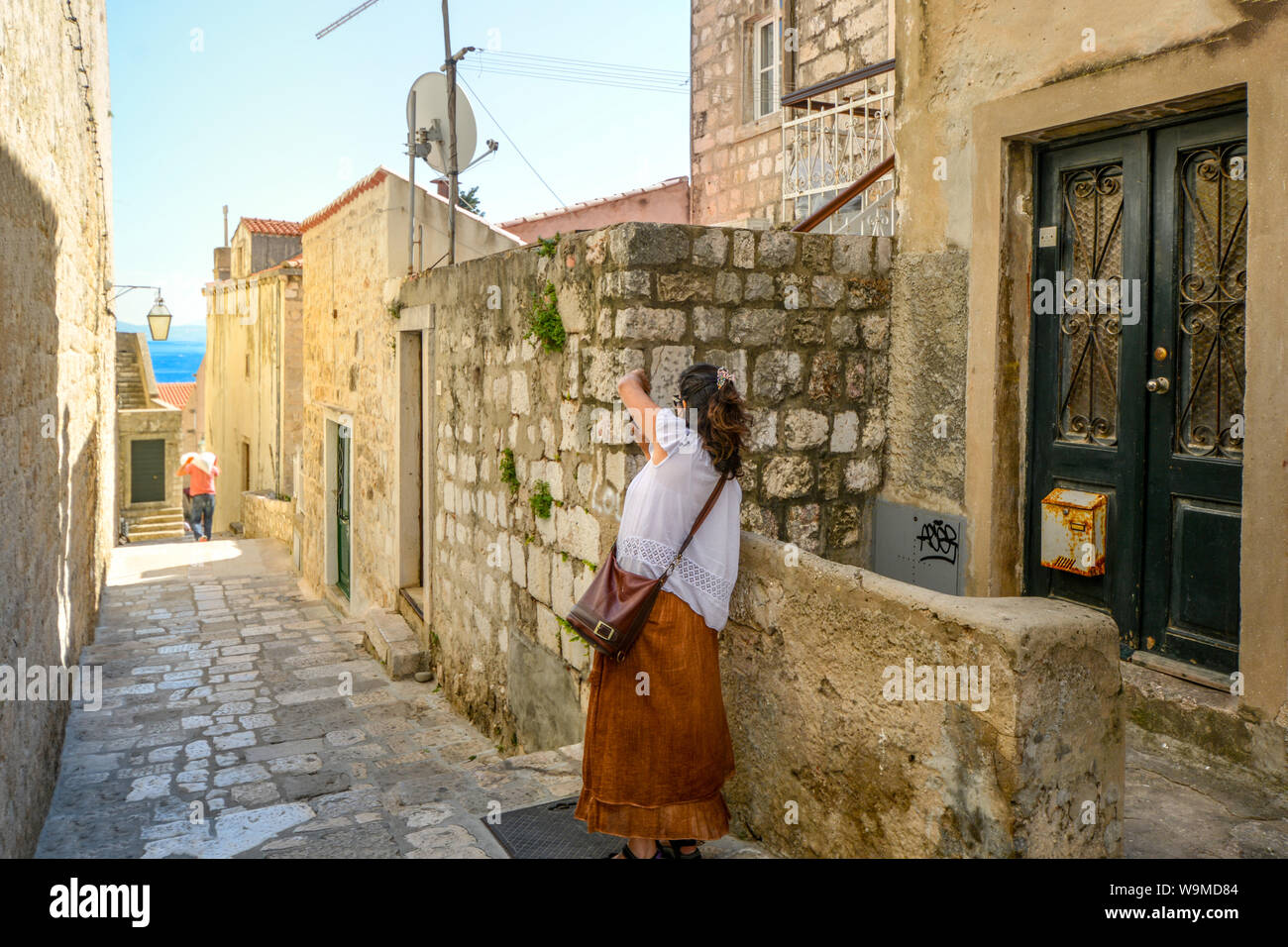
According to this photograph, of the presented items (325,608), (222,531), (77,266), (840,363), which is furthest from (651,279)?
(222,531)

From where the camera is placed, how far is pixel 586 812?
3162 mm

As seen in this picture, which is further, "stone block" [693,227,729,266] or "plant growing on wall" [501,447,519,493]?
"plant growing on wall" [501,447,519,493]

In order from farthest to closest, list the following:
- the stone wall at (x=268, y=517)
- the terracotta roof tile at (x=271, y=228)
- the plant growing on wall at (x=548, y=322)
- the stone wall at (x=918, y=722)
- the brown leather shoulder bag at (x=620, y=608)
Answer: the terracotta roof tile at (x=271, y=228), the stone wall at (x=268, y=517), the plant growing on wall at (x=548, y=322), the brown leather shoulder bag at (x=620, y=608), the stone wall at (x=918, y=722)

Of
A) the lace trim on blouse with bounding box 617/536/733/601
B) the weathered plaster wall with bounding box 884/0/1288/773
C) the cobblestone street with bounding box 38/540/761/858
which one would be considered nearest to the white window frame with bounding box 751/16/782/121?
the weathered plaster wall with bounding box 884/0/1288/773

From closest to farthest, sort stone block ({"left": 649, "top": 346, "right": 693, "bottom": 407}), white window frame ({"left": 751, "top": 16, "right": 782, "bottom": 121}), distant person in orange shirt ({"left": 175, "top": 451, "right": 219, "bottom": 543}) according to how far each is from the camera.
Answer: stone block ({"left": 649, "top": 346, "right": 693, "bottom": 407}) → white window frame ({"left": 751, "top": 16, "right": 782, "bottom": 121}) → distant person in orange shirt ({"left": 175, "top": 451, "right": 219, "bottom": 543})

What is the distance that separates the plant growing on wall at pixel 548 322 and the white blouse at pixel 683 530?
1.70 metres

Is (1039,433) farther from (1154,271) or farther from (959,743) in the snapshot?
(959,743)

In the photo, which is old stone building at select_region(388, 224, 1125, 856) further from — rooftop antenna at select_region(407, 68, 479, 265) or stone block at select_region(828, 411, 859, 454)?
rooftop antenna at select_region(407, 68, 479, 265)

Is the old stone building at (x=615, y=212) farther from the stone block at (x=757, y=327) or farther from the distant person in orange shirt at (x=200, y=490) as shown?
the stone block at (x=757, y=327)

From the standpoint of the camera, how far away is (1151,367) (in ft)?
12.5

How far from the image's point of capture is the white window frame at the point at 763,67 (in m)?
10.4

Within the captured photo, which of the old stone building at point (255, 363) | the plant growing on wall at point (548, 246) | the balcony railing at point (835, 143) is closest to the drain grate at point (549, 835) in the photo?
the plant growing on wall at point (548, 246)

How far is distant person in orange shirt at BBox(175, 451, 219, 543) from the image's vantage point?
15727 millimetres

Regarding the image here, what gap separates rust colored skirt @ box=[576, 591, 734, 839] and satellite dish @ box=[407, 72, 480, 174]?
5.73 m
